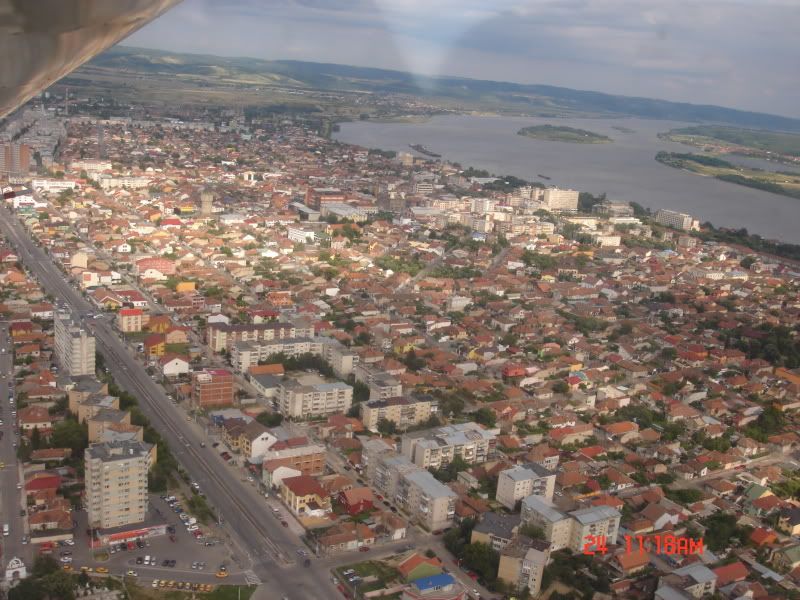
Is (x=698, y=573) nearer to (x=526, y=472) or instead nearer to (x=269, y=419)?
(x=526, y=472)

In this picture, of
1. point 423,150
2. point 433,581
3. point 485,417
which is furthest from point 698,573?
point 423,150

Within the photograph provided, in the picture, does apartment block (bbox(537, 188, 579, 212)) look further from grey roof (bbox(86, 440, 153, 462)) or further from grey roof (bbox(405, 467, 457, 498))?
Result: grey roof (bbox(86, 440, 153, 462))

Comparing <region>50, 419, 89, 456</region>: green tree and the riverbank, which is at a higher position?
the riverbank

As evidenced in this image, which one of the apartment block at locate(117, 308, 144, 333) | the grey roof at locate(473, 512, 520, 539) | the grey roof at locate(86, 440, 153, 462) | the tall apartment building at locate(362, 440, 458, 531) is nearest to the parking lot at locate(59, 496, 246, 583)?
the grey roof at locate(86, 440, 153, 462)

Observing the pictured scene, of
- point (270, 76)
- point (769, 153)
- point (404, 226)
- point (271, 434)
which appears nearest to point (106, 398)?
point (271, 434)

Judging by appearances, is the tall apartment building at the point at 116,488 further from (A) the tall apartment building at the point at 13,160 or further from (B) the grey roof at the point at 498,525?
(A) the tall apartment building at the point at 13,160

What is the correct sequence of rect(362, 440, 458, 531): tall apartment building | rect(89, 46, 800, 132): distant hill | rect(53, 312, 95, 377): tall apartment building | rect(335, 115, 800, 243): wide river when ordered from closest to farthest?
rect(362, 440, 458, 531): tall apartment building < rect(53, 312, 95, 377): tall apartment building < rect(335, 115, 800, 243): wide river < rect(89, 46, 800, 132): distant hill

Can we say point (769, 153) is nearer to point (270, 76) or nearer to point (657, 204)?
point (657, 204)
